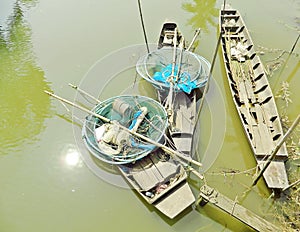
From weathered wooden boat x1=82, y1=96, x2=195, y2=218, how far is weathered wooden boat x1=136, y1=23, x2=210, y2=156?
0.30m

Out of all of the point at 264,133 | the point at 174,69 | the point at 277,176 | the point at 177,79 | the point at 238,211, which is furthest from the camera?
the point at 174,69

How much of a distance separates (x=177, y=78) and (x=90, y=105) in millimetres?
1738

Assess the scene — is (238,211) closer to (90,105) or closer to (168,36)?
(90,105)

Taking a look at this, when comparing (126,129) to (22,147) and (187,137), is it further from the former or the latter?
(22,147)

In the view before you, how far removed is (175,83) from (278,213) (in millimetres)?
2703

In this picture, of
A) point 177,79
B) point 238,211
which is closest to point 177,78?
point 177,79

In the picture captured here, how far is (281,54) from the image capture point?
6.21m

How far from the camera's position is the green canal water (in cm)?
425

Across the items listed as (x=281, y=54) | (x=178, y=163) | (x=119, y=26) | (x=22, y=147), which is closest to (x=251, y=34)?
(x=281, y=54)

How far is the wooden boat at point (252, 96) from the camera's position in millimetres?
4324

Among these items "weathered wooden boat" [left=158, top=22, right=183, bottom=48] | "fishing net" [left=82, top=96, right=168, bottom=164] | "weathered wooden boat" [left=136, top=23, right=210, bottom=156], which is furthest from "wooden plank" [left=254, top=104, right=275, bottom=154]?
"weathered wooden boat" [left=158, top=22, right=183, bottom=48]

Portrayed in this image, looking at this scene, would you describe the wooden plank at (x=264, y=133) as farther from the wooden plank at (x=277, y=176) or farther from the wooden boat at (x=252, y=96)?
the wooden plank at (x=277, y=176)

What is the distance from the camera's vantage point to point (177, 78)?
17.5ft

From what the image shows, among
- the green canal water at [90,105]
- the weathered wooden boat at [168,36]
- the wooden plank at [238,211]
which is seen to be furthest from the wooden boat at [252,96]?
the weathered wooden boat at [168,36]
